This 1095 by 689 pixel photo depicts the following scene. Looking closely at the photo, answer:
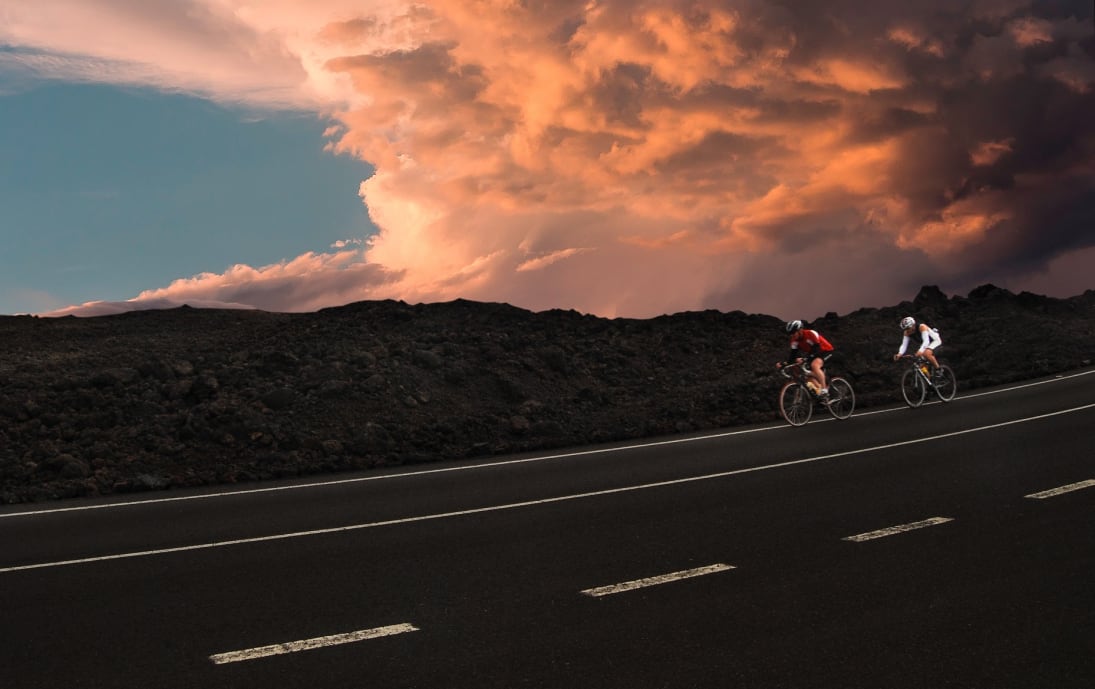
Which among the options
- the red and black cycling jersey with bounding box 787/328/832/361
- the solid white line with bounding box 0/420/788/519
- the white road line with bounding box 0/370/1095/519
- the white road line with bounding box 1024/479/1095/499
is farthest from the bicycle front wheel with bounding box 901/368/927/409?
the white road line with bounding box 1024/479/1095/499

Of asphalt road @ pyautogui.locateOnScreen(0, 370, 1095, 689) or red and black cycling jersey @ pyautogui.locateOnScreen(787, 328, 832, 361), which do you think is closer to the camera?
asphalt road @ pyautogui.locateOnScreen(0, 370, 1095, 689)

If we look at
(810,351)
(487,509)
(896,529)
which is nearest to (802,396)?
(810,351)

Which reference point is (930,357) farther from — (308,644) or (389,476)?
(308,644)

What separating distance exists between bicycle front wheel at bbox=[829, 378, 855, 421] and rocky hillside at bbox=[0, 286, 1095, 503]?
1626mm

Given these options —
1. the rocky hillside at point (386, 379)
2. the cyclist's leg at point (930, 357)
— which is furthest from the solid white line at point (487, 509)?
the cyclist's leg at point (930, 357)

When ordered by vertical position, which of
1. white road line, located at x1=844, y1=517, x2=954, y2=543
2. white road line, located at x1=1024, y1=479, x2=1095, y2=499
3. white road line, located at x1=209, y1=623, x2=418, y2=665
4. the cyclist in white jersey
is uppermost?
the cyclist in white jersey

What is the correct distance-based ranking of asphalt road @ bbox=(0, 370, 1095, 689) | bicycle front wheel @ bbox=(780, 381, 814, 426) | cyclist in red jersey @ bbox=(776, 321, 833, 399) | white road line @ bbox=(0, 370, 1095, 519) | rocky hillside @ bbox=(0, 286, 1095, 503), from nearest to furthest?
asphalt road @ bbox=(0, 370, 1095, 689) < white road line @ bbox=(0, 370, 1095, 519) < rocky hillside @ bbox=(0, 286, 1095, 503) < bicycle front wheel @ bbox=(780, 381, 814, 426) < cyclist in red jersey @ bbox=(776, 321, 833, 399)

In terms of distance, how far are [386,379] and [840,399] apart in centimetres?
975

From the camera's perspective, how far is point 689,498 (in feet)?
36.0

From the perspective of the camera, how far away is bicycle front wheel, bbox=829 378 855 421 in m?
18.9

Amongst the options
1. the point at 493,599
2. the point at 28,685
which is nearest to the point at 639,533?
the point at 493,599

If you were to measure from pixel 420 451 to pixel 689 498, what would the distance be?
8.08 meters

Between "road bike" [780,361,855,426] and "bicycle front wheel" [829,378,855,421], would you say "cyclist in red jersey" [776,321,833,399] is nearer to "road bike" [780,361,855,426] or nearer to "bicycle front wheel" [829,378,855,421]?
"road bike" [780,361,855,426]

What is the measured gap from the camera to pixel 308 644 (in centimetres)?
614
